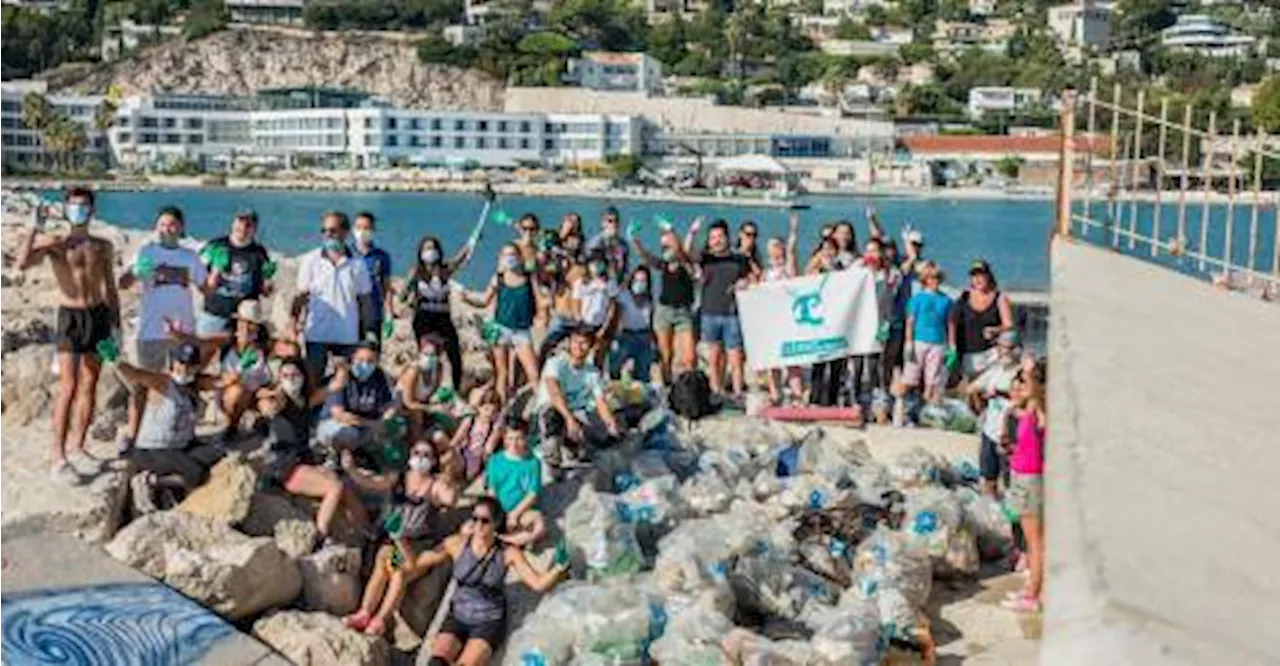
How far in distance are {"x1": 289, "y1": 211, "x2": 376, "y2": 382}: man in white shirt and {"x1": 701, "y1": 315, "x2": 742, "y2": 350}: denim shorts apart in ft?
9.40

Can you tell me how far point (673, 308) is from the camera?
11.4 meters

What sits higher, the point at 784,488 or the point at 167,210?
the point at 167,210

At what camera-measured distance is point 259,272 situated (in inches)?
372

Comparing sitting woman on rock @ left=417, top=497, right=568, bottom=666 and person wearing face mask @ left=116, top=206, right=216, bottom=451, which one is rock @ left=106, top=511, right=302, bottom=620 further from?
person wearing face mask @ left=116, top=206, right=216, bottom=451

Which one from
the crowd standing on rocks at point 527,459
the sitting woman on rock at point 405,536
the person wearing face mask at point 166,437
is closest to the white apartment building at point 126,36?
the crowd standing on rocks at point 527,459

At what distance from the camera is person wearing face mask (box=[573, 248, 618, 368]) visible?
10766mm

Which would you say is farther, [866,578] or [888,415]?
[888,415]

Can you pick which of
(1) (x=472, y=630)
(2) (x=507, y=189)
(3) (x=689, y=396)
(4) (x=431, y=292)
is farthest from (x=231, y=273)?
(2) (x=507, y=189)

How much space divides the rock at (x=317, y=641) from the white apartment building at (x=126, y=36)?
537 feet

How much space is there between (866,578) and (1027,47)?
18202 centimetres

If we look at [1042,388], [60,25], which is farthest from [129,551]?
[60,25]

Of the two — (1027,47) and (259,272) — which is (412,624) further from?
(1027,47)

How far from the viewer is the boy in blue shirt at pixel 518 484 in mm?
8172

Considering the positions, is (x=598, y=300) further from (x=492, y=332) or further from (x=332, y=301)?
(x=332, y=301)
